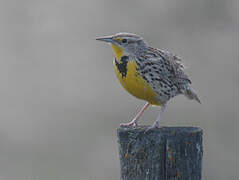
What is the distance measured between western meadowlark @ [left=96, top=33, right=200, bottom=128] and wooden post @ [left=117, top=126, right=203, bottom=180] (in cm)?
105

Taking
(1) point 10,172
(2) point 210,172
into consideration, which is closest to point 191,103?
(2) point 210,172

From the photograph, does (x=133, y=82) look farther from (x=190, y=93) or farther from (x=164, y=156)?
(x=164, y=156)

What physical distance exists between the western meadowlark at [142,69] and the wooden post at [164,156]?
1.05 metres

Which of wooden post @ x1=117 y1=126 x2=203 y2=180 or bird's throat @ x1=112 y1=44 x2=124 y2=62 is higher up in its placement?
bird's throat @ x1=112 y1=44 x2=124 y2=62

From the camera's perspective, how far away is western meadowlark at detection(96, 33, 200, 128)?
19.8ft

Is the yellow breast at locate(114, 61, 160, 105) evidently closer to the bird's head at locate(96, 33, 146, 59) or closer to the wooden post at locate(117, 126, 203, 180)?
the bird's head at locate(96, 33, 146, 59)

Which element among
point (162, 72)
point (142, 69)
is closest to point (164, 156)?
point (142, 69)

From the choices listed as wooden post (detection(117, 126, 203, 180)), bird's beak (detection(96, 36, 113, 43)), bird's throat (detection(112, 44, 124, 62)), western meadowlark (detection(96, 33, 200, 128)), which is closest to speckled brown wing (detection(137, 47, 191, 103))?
western meadowlark (detection(96, 33, 200, 128))

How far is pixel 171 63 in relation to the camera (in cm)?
634

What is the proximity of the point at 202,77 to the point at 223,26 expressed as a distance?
94 cm

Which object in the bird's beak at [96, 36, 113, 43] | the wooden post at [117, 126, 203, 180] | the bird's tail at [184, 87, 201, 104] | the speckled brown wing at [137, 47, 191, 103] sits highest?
the bird's beak at [96, 36, 113, 43]

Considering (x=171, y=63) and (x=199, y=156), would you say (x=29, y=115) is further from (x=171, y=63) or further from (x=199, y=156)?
(x=199, y=156)

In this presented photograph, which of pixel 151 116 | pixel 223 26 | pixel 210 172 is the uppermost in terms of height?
pixel 223 26

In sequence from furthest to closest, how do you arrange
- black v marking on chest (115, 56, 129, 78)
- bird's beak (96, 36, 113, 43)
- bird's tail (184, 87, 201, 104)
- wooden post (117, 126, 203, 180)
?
bird's tail (184, 87, 201, 104) → black v marking on chest (115, 56, 129, 78) → bird's beak (96, 36, 113, 43) → wooden post (117, 126, 203, 180)
